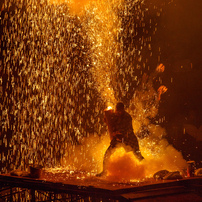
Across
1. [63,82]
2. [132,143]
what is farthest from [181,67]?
[132,143]

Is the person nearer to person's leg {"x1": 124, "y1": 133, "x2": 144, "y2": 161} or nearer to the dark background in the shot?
person's leg {"x1": 124, "y1": 133, "x2": 144, "y2": 161}

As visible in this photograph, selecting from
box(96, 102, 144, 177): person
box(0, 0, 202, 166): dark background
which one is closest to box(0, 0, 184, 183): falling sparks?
box(0, 0, 202, 166): dark background

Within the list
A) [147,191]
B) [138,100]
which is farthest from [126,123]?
[138,100]

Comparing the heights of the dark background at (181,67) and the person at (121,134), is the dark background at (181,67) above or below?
above

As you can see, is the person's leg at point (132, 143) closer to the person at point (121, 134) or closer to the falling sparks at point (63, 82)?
the person at point (121, 134)

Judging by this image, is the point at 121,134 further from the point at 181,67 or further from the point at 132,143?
the point at 181,67

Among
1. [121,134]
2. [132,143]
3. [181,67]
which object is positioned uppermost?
[181,67]

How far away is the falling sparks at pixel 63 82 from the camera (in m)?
11.2

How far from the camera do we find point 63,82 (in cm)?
1309

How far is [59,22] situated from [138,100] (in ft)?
12.3

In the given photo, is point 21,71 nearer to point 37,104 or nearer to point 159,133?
point 37,104


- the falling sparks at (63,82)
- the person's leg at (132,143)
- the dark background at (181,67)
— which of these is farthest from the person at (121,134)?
the dark background at (181,67)

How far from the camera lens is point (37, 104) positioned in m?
13.3

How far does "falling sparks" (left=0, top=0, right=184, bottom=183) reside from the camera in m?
11.2
